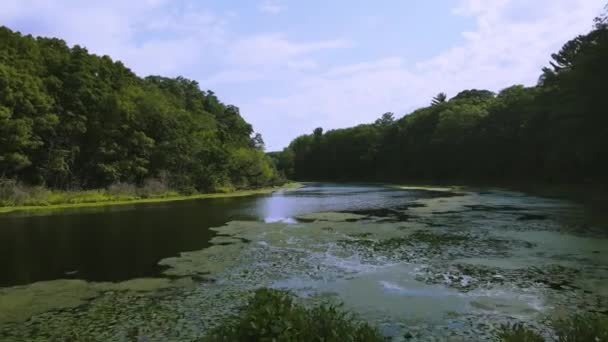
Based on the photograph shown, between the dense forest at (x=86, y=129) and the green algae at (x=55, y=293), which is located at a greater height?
the dense forest at (x=86, y=129)

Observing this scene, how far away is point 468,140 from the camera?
67688 mm

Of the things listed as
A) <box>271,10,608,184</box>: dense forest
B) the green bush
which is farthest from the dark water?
<box>271,10,608,184</box>: dense forest

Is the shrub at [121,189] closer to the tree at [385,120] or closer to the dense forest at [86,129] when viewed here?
the dense forest at [86,129]

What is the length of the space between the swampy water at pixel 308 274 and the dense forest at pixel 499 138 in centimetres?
2017

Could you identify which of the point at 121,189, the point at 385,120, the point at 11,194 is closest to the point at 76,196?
the point at 121,189

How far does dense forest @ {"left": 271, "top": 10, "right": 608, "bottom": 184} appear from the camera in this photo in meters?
34.3

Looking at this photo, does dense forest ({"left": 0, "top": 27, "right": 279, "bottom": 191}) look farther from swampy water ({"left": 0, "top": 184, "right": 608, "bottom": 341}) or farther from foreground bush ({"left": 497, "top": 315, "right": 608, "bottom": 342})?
foreground bush ({"left": 497, "top": 315, "right": 608, "bottom": 342})

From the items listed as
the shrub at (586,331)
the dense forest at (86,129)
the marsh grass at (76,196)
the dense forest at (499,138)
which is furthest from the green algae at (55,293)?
the dense forest at (499,138)

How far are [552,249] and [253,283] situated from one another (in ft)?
28.2

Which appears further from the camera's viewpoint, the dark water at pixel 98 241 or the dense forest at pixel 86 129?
the dense forest at pixel 86 129

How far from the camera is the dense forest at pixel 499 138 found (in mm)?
34312

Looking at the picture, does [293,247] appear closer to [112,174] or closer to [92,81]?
[112,174]

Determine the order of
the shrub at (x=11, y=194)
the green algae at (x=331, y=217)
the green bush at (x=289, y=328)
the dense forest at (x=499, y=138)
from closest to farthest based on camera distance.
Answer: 1. the green bush at (x=289, y=328)
2. the green algae at (x=331, y=217)
3. the shrub at (x=11, y=194)
4. the dense forest at (x=499, y=138)

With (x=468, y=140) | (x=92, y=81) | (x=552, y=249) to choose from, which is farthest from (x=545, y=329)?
(x=468, y=140)
